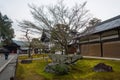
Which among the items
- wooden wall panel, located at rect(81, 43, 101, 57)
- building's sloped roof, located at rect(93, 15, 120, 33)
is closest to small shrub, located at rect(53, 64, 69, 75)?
building's sloped roof, located at rect(93, 15, 120, 33)

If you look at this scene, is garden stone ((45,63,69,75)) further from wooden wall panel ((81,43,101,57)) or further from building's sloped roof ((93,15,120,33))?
wooden wall panel ((81,43,101,57))

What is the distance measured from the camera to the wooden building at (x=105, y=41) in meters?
18.1

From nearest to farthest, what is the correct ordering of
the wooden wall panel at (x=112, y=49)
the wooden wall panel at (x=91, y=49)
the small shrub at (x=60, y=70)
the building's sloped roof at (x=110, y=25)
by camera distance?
the small shrub at (x=60, y=70) → the wooden wall panel at (x=112, y=49) → the building's sloped roof at (x=110, y=25) → the wooden wall panel at (x=91, y=49)

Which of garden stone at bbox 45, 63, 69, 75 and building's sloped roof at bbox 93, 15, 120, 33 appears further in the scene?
building's sloped roof at bbox 93, 15, 120, 33

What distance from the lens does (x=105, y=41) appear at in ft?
66.6

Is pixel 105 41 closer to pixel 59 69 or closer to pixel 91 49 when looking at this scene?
pixel 91 49

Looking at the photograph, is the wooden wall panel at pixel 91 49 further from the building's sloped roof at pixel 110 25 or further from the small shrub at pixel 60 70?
the small shrub at pixel 60 70

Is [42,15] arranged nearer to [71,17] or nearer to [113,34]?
[71,17]

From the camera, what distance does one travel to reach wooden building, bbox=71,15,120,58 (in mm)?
18109

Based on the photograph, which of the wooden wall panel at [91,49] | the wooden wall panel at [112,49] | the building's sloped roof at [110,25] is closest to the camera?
the wooden wall panel at [112,49]

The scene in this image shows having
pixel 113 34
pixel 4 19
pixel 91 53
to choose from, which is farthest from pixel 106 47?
pixel 4 19

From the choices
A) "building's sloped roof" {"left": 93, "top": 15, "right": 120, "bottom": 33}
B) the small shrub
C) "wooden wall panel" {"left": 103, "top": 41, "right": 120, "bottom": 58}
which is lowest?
the small shrub

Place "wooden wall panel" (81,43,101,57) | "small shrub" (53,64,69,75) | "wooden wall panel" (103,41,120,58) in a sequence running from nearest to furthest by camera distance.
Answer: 1. "small shrub" (53,64,69,75)
2. "wooden wall panel" (103,41,120,58)
3. "wooden wall panel" (81,43,101,57)

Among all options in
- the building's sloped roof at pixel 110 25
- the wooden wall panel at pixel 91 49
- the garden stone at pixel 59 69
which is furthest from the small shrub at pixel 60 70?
the wooden wall panel at pixel 91 49
